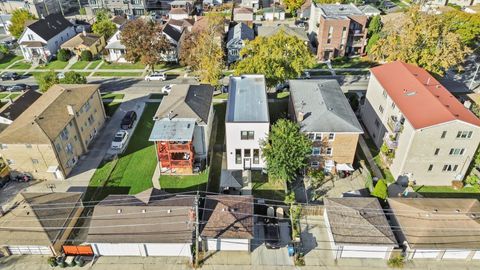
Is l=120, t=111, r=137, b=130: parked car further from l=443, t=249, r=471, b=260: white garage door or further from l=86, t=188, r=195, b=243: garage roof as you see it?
l=443, t=249, r=471, b=260: white garage door

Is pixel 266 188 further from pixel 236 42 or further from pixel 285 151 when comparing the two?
pixel 236 42

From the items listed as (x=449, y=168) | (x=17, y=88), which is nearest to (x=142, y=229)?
(x=449, y=168)

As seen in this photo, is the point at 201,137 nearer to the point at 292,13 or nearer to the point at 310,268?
the point at 310,268

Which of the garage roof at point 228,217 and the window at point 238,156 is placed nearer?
the garage roof at point 228,217

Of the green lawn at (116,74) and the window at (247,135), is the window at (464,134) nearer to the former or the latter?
the window at (247,135)

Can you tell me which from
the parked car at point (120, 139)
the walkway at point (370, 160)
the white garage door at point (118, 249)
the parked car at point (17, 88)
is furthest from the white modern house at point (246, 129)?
the parked car at point (17, 88)

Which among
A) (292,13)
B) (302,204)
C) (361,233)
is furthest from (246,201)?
(292,13)

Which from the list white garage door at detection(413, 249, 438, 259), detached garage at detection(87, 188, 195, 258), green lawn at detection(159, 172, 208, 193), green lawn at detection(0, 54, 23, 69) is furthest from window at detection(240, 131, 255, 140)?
green lawn at detection(0, 54, 23, 69)
